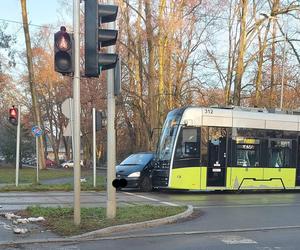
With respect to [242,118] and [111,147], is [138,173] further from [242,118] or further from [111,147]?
[111,147]

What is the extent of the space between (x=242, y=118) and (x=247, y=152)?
1379 millimetres

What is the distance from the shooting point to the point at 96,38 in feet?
32.9

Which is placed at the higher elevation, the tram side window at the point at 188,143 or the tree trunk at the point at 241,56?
the tree trunk at the point at 241,56

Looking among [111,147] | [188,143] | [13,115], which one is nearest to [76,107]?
[111,147]

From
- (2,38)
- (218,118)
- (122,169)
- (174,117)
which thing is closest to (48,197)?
(122,169)

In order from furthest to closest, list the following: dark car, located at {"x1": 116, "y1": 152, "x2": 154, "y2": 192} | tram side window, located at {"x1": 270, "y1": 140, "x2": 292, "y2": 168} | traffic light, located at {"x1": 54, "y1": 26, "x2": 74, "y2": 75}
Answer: tram side window, located at {"x1": 270, "y1": 140, "x2": 292, "y2": 168} < dark car, located at {"x1": 116, "y1": 152, "x2": 154, "y2": 192} < traffic light, located at {"x1": 54, "y1": 26, "x2": 74, "y2": 75}

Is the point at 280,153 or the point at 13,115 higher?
the point at 13,115

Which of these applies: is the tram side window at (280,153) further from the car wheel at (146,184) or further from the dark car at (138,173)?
the car wheel at (146,184)

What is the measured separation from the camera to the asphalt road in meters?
9.07

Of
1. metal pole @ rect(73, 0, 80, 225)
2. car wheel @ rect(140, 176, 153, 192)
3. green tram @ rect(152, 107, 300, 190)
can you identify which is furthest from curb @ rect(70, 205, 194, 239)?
car wheel @ rect(140, 176, 153, 192)

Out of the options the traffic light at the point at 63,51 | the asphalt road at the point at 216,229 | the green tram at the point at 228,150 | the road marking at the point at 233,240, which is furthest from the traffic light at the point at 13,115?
the road marking at the point at 233,240

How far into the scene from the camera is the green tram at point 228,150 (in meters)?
19.5

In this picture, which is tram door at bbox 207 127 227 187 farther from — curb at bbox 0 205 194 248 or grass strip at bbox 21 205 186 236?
curb at bbox 0 205 194 248

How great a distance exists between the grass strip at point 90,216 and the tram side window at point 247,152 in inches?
286
